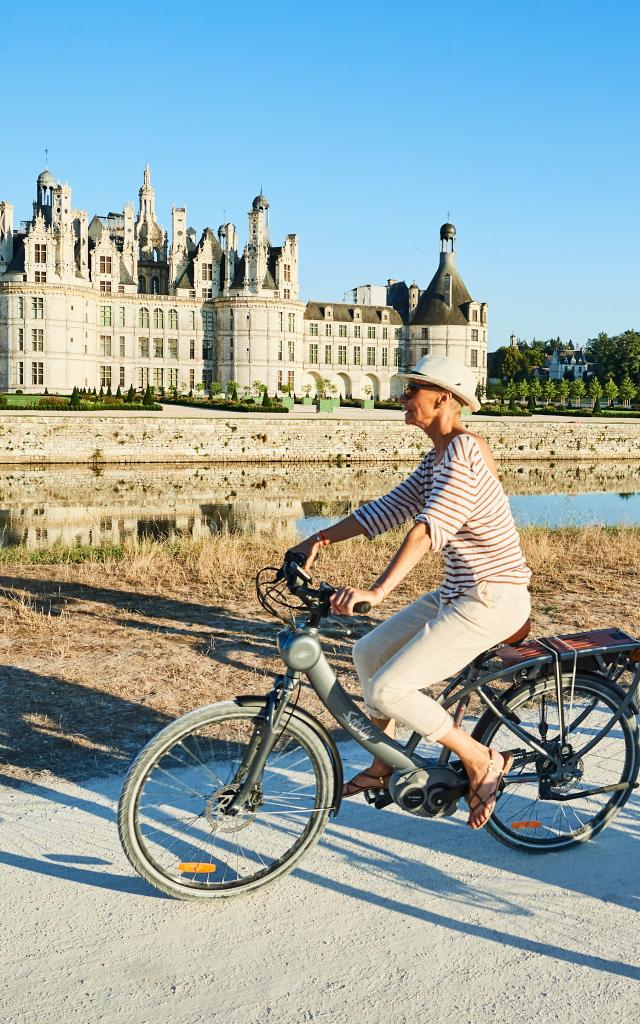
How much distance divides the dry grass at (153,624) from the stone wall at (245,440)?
22170 millimetres

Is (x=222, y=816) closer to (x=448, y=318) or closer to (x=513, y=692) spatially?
(x=513, y=692)

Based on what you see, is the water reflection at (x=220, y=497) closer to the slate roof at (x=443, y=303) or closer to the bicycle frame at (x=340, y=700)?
the bicycle frame at (x=340, y=700)

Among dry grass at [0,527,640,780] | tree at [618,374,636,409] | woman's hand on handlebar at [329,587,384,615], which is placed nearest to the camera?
woman's hand on handlebar at [329,587,384,615]

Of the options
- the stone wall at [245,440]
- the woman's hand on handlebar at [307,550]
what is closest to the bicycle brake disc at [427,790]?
the woman's hand on handlebar at [307,550]

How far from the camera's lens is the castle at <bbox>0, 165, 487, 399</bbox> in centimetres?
5988

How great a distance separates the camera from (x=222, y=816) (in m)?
2.93

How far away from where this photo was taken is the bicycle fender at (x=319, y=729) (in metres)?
2.77

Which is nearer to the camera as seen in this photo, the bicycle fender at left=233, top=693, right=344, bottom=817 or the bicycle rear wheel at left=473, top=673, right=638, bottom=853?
the bicycle fender at left=233, top=693, right=344, bottom=817

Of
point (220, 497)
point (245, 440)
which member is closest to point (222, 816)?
point (220, 497)

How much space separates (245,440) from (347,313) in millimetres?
41744

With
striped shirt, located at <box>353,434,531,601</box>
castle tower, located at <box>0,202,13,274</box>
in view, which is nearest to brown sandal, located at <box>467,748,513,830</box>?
striped shirt, located at <box>353,434,531,601</box>

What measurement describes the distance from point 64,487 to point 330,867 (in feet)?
73.2

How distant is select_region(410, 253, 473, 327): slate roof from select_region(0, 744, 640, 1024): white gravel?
74423mm

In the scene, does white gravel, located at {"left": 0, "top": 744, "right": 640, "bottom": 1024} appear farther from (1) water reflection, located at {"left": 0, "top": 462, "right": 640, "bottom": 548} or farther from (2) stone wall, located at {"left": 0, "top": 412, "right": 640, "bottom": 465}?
(2) stone wall, located at {"left": 0, "top": 412, "right": 640, "bottom": 465}
